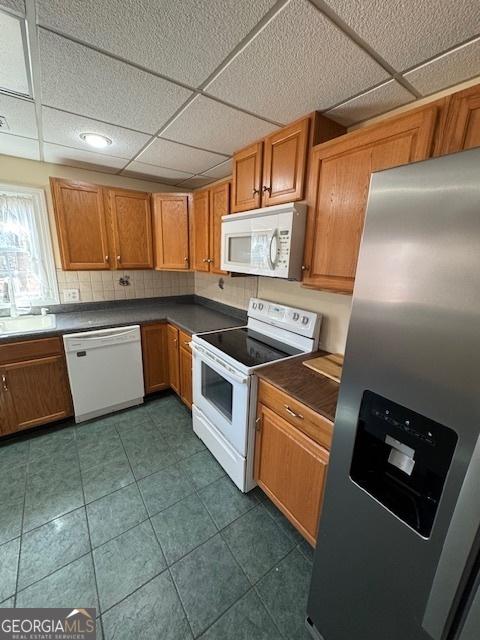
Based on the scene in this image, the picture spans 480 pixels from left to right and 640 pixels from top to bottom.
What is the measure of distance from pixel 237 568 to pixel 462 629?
1.03 m

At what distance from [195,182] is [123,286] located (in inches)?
55.9

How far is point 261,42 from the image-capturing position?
3.02 feet

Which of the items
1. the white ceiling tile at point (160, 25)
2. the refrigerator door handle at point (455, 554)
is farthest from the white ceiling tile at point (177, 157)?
the refrigerator door handle at point (455, 554)

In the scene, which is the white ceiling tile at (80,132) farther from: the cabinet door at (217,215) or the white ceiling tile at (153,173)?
the cabinet door at (217,215)

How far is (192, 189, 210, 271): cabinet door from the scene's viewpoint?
92.2 inches

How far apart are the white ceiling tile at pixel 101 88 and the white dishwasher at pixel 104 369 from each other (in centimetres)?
159

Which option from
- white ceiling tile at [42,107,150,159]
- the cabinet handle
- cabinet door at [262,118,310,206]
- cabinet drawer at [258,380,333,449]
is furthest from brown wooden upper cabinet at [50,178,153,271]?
the cabinet handle

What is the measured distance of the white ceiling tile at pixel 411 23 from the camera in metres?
0.76

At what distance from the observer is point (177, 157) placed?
6.92 feet

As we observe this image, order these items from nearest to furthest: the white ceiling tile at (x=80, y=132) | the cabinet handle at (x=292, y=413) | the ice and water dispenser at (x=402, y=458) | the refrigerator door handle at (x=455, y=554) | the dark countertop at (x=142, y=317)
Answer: the refrigerator door handle at (x=455, y=554) → the ice and water dispenser at (x=402, y=458) → the cabinet handle at (x=292, y=413) → the white ceiling tile at (x=80, y=132) → the dark countertop at (x=142, y=317)

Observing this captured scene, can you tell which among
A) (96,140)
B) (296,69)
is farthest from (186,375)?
(296,69)

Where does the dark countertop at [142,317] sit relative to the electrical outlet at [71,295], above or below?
below

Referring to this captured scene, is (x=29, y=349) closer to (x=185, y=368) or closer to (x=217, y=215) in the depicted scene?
(x=185, y=368)

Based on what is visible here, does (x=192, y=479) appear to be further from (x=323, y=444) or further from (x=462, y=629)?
(x=462, y=629)
